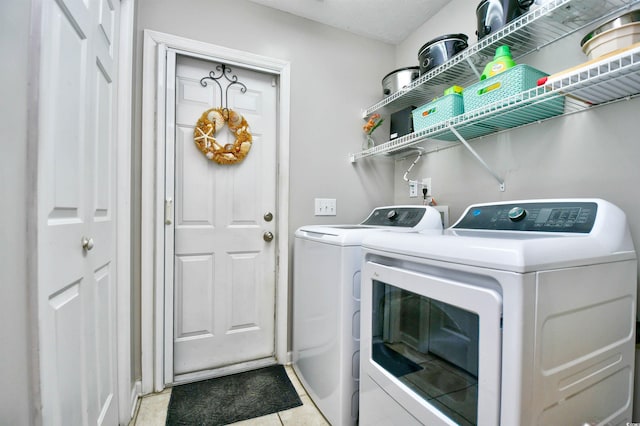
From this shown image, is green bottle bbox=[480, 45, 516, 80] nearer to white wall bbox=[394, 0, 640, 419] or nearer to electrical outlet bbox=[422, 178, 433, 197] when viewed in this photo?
white wall bbox=[394, 0, 640, 419]

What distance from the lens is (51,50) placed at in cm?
71

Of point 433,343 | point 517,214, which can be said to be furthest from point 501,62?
point 433,343

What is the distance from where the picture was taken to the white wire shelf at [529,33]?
110 centimetres

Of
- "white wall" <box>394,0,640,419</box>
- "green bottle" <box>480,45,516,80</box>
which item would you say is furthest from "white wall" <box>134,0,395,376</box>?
"green bottle" <box>480,45,516,80</box>

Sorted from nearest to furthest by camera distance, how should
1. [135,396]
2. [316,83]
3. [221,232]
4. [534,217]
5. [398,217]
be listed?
[534,217], [135,396], [398,217], [221,232], [316,83]

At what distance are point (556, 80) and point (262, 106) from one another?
1.63 metres

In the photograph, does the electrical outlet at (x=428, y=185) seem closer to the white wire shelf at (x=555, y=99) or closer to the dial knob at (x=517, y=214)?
the white wire shelf at (x=555, y=99)

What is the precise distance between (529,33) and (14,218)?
191 centimetres

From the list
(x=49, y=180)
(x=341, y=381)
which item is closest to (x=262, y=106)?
(x=49, y=180)

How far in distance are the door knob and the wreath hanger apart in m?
0.98

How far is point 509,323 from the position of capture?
665 millimetres

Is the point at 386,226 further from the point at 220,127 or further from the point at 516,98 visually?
the point at 220,127

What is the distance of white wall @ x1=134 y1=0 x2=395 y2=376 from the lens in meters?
1.83

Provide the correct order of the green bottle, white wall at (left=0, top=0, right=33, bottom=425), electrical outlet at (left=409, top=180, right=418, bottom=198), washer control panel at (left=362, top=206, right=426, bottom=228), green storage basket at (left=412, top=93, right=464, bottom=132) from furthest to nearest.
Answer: electrical outlet at (left=409, top=180, right=418, bottom=198) < washer control panel at (left=362, top=206, right=426, bottom=228) < green storage basket at (left=412, top=93, right=464, bottom=132) < the green bottle < white wall at (left=0, top=0, right=33, bottom=425)
